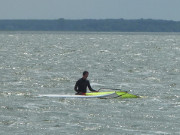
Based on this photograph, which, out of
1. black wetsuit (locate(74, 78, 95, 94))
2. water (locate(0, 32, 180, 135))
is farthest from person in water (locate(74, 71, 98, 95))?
water (locate(0, 32, 180, 135))

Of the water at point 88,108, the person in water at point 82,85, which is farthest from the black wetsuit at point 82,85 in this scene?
the water at point 88,108

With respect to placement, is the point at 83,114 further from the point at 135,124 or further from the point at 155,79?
the point at 155,79

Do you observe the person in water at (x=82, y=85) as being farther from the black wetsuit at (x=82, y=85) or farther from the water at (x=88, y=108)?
the water at (x=88, y=108)

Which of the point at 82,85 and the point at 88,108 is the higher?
the point at 82,85

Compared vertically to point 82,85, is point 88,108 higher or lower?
lower

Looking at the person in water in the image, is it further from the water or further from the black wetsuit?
the water

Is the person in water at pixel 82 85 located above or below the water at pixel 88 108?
above

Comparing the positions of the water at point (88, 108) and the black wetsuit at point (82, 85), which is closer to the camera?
the water at point (88, 108)

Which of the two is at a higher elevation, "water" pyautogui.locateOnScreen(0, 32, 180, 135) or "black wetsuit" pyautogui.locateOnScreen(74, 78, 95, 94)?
"black wetsuit" pyautogui.locateOnScreen(74, 78, 95, 94)

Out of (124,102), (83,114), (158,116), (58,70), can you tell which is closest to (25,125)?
(83,114)

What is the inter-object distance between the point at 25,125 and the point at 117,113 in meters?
4.77

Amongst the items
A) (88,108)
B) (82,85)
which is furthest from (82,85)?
(88,108)

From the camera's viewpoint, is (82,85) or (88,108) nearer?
(88,108)

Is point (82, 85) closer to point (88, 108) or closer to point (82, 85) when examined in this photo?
point (82, 85)
